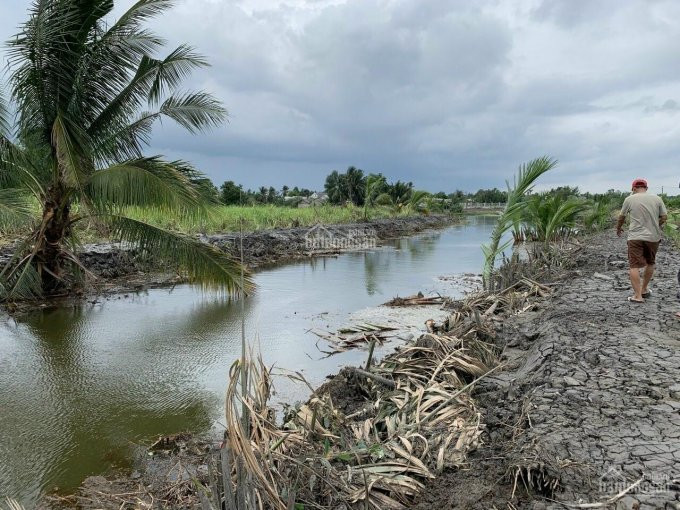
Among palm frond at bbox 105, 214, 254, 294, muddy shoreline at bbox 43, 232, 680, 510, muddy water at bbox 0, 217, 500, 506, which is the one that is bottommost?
muddy water at bbox 0, 217, 500, 506

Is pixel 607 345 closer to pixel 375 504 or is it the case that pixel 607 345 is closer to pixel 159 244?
pixel 375 504

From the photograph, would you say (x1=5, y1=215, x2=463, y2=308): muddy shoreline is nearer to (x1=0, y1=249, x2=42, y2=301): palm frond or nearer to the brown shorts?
(x1=0, y1=249, x2=42, y2=301): palm frond

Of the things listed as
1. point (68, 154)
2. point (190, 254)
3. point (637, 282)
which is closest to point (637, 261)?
point (637, 282)

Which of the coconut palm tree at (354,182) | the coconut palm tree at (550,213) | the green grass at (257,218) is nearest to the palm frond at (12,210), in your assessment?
the green grass at (257,218)

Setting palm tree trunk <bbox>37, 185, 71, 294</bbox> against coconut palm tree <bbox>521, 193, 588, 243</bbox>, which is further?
coconut palm tree <bbox>521, 193, 588, 243</bbox>

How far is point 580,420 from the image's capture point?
8.90 feet

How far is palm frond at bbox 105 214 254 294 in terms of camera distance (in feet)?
21.9

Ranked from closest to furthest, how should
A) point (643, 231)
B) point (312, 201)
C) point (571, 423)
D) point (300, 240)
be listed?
point (571, 423), point (643, 231), point (300, 240), point (312, 201)

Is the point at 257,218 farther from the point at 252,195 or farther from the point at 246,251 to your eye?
the point at 252,195

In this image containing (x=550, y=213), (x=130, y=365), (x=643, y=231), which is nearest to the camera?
(x=130, y=365)

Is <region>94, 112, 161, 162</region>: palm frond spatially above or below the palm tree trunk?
above

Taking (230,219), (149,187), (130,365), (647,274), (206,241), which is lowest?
(130,365)

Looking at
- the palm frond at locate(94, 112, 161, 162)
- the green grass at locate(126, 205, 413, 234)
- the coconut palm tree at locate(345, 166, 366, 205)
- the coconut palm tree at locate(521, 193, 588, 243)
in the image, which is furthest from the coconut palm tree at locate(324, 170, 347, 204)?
the palm frond at locate(94, 112, 161, 162)

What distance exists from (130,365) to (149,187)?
7.64ft
